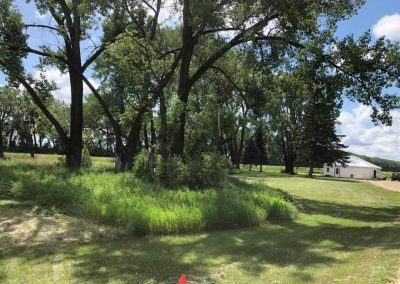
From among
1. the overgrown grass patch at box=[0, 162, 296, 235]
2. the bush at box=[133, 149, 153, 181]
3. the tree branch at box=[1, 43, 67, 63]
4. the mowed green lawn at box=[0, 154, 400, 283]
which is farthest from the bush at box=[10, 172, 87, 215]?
the tree branch at box=[1, 43, 67, 63]

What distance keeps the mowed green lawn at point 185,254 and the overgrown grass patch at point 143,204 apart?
431mm

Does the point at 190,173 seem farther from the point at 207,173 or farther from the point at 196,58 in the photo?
the point at 196,58

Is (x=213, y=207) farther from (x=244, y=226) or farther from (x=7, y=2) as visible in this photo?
(x=7, y=2)

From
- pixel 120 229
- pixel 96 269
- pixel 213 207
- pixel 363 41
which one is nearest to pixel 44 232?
pixel 120 229

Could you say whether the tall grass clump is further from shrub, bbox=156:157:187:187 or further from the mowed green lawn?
the mowed green lawn

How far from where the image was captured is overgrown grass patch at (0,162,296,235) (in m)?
10.3

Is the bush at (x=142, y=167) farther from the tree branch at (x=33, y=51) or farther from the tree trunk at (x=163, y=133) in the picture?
the tree branch at (x=33, y=51)

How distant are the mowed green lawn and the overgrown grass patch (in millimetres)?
431

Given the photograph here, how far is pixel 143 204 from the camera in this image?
432 inches

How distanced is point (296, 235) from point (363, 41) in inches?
397

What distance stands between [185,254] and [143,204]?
2.89 meters

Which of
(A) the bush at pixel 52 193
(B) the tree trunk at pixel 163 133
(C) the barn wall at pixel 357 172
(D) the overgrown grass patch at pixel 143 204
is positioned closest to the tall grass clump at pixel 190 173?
(B) the tree trunk at pixel 163 133

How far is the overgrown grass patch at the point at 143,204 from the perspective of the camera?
1027cm

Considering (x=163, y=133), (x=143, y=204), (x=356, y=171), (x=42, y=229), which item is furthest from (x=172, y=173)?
(x=356, y=171)
